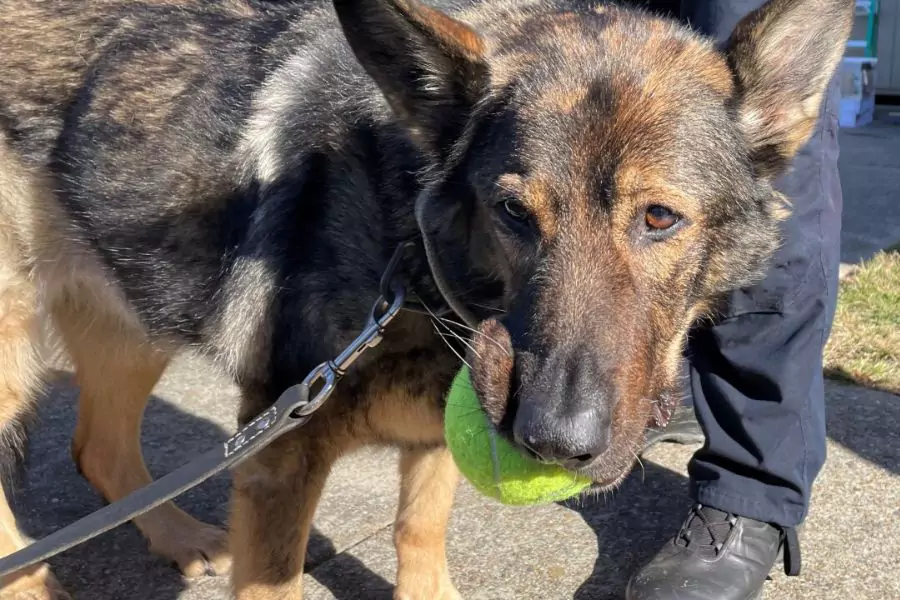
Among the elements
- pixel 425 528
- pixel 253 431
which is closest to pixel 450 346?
pixel 253 431

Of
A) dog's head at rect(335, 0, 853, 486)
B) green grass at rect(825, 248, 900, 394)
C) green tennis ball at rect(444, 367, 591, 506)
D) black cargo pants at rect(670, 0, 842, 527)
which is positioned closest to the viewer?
dog's head at rect(335, 0, 853, 486)

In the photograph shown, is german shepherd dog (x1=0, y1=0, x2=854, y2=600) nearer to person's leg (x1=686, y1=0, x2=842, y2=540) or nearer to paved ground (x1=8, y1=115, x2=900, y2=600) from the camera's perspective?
paved ground (x1=8, y1=115, x2=900, y2=600)

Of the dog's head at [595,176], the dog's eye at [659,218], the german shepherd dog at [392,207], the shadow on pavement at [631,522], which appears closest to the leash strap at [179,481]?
the german shepherd dog at [392,207]

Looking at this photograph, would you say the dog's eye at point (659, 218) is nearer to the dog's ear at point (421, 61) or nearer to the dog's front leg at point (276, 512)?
the dog's ear at point (421, 61)

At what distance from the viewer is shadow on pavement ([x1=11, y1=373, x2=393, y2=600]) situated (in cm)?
305

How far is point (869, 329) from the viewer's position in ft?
14.8

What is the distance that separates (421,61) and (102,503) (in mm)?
2220

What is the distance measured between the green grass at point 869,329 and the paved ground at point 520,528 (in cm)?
15

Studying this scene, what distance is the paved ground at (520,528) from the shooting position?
2.92m

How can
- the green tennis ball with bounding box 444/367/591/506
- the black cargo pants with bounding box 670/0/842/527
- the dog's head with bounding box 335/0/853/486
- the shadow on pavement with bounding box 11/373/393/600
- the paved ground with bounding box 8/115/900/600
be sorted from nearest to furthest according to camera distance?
1. the dog's head with bounding box 335/0/853/486
2. the green tennis ball with bounding box 444/367/591/506
3. the black cargo pants with bounding box 670/0/842/527
4. the paved ground with bounding box 8/115/900/600
5. the shadow on pavement with bounding box 11/373/393/600

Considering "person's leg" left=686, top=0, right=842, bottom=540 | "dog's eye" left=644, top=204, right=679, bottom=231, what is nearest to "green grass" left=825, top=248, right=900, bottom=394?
"person's leg" left=686, top=0, right=842, bottom=540

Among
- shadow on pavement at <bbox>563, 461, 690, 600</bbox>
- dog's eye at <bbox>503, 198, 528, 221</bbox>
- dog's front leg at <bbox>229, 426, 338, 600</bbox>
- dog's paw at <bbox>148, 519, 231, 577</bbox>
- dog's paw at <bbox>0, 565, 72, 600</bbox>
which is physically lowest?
shadow on pavement at <bbox>563, 461, 690, 600</bbox>

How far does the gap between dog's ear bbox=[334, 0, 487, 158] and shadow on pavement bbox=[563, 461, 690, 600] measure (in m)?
1.47

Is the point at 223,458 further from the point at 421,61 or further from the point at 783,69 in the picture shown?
the point at 783,69
